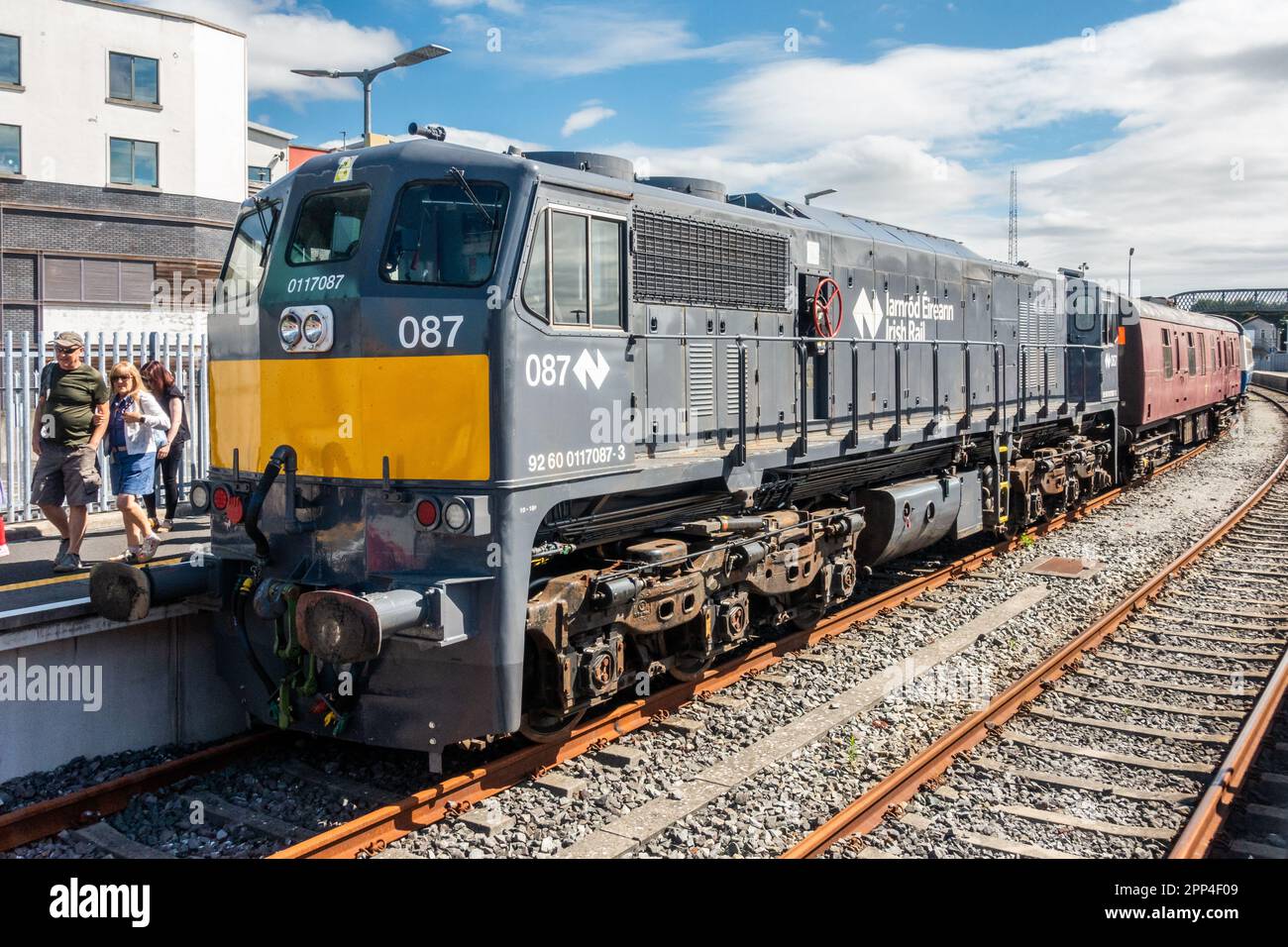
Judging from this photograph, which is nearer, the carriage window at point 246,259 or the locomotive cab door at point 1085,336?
the carriage window at point 246,259

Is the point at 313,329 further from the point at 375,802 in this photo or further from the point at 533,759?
the point at 533,759

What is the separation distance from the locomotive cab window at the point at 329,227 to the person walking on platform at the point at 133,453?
10.5ft

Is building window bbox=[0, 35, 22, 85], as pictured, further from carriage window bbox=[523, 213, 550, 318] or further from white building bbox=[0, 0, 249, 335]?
carriage window bbox=[523, 213, 550, 318]

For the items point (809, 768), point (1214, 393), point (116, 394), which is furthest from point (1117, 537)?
point (1214, 393)

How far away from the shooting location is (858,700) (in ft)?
25.0

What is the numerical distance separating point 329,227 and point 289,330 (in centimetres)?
67

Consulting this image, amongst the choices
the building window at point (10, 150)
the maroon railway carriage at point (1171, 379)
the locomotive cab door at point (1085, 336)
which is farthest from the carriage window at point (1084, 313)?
the building window at point (10, 150)

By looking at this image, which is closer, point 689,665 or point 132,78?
point 689,665

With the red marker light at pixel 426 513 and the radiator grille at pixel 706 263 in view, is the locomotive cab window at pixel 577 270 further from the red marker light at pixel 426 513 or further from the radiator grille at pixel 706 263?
the red marker light at pixel 426 513

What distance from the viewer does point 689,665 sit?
7.34 metres

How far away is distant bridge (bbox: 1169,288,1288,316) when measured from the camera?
89312 millimetres

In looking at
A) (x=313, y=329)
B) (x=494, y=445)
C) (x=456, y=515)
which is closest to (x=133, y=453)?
(x=313, y=329)

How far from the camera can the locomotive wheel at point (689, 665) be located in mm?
7285

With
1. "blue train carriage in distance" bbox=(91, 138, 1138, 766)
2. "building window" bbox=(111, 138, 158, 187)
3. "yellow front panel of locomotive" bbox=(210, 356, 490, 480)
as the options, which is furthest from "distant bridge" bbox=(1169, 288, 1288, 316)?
"yellow front panel of locomotive" bbox=(210, 356, 490, 480)
